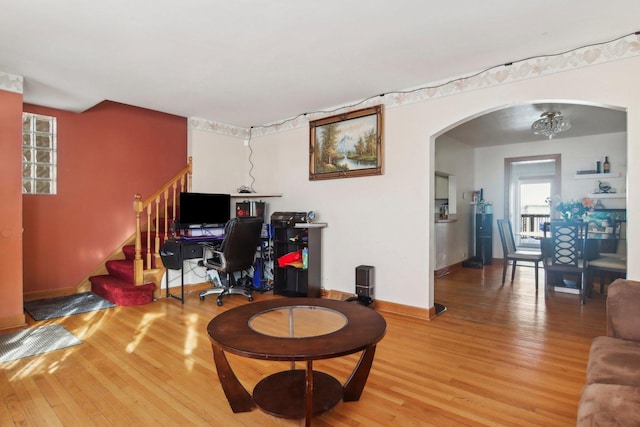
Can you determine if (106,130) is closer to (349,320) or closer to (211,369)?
(211,369)

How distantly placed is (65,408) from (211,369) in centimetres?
83

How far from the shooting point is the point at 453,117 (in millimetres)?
3488

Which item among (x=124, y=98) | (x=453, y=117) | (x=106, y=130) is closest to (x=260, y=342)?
(x=453, y=117)

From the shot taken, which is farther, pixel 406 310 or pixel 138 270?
Result: pixel 138 270

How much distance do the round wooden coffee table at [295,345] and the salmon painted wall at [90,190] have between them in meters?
3.71

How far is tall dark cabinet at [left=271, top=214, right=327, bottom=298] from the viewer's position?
4.37 metres

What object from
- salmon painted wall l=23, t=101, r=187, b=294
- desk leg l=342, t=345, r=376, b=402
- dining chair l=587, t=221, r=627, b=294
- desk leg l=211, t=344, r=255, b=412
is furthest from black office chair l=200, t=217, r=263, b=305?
dining chair l=587, t=221, r=627, b=294

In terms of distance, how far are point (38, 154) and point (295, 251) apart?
11.2ft

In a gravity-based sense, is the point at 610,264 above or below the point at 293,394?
above

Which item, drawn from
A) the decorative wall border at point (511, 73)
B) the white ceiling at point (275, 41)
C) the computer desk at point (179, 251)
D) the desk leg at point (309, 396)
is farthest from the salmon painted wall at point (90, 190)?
the desk leg at point (309, 396)

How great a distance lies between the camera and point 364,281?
398cm

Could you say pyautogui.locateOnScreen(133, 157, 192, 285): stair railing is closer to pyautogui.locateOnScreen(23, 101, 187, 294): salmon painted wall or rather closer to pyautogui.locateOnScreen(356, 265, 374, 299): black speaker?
pyautogui.locateOnScreen(23, 101, 187, 294): salmon painted wall

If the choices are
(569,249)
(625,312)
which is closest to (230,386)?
(625,312)

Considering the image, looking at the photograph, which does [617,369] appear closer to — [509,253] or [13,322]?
[509,253]
